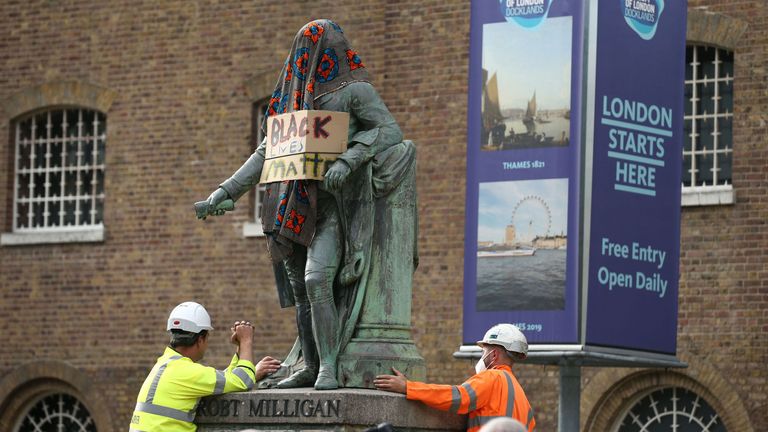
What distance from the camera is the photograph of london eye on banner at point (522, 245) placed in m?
14.3

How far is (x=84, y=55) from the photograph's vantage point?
2270 centimetres

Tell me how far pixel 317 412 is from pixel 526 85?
6167 millimetres

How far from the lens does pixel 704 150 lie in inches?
739

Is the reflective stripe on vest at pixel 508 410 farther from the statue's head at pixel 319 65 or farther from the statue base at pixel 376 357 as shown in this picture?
the statue's head at pixel 319 65

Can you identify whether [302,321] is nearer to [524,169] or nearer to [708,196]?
[524,169]

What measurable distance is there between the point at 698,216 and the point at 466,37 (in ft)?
11.7

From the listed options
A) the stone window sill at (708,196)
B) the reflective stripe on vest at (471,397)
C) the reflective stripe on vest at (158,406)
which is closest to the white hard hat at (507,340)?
the reflective stripe on vest at (471,397)

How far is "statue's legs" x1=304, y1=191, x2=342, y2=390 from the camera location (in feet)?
31.1

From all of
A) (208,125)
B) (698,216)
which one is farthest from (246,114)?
(698,216)

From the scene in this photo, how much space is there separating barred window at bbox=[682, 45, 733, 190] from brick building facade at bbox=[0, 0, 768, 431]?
0.98ft

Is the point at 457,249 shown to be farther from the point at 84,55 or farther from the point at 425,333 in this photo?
the point at 84,55

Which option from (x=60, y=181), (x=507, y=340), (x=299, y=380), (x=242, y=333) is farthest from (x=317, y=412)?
(x=60, y=181)

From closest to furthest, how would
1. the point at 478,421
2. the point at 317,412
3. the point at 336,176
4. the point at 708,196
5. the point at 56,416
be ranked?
the point at 317,412
the point at 478,421
the point at 336,176
the point at 708,196
the point at 56,416

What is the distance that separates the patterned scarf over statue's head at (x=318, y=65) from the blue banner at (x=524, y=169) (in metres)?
4.72
